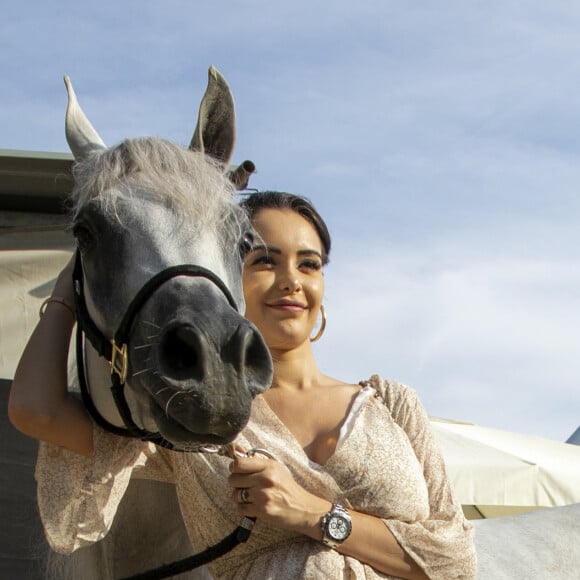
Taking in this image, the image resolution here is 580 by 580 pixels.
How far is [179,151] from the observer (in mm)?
2119

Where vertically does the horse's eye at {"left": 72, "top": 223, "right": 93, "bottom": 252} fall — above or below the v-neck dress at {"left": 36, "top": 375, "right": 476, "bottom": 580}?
above

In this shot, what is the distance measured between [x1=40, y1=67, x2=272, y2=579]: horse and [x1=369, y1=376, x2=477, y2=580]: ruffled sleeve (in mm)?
504

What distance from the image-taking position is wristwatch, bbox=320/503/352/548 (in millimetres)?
2027

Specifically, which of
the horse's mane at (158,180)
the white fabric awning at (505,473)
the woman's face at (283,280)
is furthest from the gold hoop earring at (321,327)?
the white fabric awning at (505,473)

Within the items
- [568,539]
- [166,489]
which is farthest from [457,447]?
[166,489]

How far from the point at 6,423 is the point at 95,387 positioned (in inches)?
58.6

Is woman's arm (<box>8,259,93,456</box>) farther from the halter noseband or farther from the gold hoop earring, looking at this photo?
the gold hoop earring

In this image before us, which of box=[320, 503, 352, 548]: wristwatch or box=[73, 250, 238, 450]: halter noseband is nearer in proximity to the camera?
box=[73, 250, 238, 450]: halter noseband

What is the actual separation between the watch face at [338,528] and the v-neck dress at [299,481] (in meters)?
0.06

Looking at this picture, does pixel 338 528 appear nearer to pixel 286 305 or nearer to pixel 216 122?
pixel 286 305

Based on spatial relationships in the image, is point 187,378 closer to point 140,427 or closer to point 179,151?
point 140,427

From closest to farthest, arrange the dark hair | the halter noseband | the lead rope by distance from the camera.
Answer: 1. the halter noseband
2. the lead rope
3. the dark hair

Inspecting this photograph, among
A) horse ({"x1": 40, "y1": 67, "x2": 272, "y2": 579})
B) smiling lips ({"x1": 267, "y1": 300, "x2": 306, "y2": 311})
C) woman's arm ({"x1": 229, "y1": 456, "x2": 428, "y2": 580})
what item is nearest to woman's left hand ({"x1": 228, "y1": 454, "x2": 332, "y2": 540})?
woman's arm ({"x1": 229, "y1": 456, "x2": 428, "y2": 580})

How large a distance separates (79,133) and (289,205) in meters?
0.56
